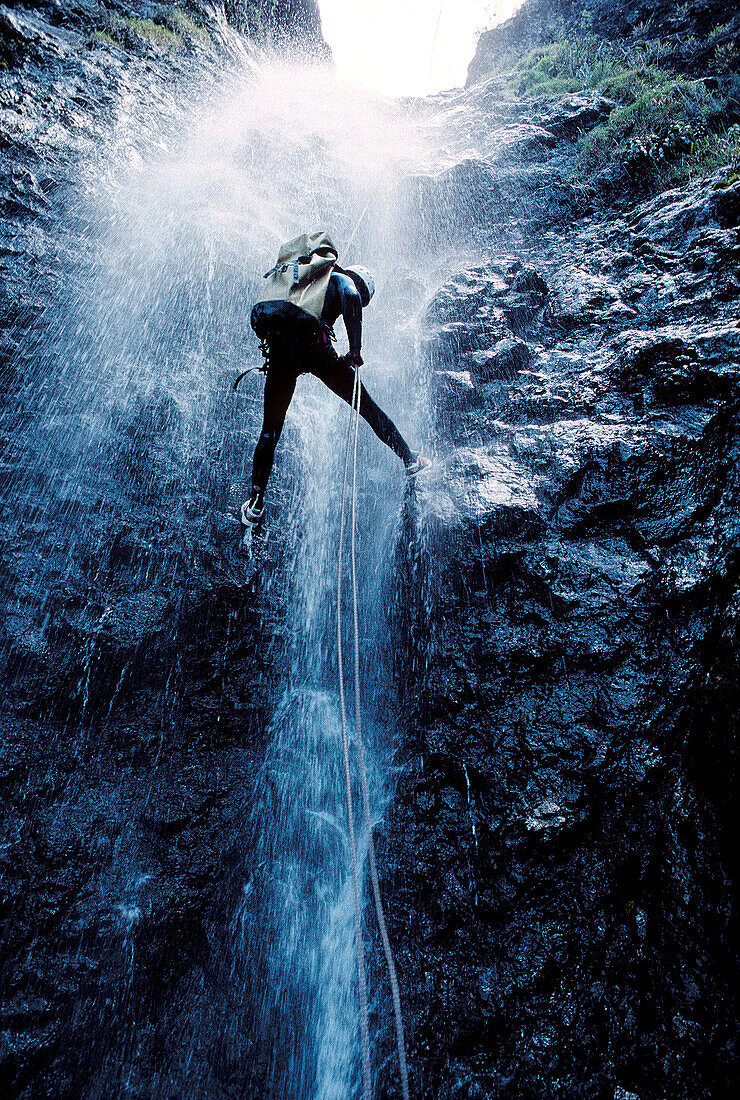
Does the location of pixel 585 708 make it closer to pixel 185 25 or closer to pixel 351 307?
pixel 351 307

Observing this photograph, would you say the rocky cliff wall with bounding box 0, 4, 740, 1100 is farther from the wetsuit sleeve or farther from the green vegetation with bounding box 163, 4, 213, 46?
the green vegetation with bounding box 163, 4, 213, 46

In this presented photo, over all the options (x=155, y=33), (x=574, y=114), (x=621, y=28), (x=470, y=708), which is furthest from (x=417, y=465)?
(x=621, y=28)

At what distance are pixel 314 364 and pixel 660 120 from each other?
280 inches

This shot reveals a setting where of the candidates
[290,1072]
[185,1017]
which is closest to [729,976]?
[290,1072]

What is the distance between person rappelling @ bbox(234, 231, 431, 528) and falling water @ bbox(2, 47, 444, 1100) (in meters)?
1.51

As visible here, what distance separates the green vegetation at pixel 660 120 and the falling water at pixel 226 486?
3206 mm

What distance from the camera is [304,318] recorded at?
11.0 ft

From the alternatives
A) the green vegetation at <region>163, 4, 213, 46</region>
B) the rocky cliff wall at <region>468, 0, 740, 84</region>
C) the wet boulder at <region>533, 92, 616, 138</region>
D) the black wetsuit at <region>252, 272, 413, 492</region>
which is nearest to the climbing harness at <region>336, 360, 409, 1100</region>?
the black wetsuit at <region>252, 272, 413, 492</region>

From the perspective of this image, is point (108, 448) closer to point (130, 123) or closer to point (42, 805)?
point (42, 805)

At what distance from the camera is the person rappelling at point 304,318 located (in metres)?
3.38

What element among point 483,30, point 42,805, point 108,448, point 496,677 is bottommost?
→ point 42,805

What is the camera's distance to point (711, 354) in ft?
13.1

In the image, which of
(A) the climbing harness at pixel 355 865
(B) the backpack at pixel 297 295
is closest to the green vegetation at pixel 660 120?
(B) the backpack at pixel 297 295

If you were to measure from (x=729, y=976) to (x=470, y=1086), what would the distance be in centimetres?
140
